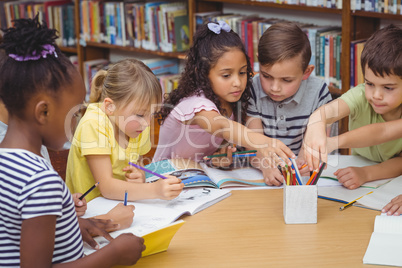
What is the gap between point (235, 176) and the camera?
1691mm

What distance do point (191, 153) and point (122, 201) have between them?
0.59m

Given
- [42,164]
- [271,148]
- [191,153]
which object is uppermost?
[42,164]

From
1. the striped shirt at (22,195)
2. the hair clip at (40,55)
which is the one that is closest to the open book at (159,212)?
the striped shirt at (22,195)

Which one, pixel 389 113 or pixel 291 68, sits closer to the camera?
pixel 389 113

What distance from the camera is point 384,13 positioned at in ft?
8.68

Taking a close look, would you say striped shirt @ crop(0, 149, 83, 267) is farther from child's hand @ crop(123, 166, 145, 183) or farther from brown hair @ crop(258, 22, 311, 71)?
brown hair @ crop(258, 22, 311, 71)

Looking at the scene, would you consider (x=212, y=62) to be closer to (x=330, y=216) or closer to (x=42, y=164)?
(x=330, y=216)

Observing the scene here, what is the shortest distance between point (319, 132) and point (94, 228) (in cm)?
71

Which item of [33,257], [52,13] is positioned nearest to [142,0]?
[52,13]

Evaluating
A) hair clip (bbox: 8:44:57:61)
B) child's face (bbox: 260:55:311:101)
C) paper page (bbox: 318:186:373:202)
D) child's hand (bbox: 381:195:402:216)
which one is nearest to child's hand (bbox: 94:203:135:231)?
hair clip (bbox: 8:44:57:61)

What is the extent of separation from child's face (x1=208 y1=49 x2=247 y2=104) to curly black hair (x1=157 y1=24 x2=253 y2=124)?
18mm

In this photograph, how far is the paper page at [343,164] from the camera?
163 centimetres

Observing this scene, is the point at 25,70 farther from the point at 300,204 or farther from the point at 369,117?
the point at 369,117

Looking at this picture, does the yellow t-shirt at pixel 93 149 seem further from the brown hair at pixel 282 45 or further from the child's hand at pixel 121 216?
the brown hair at pixel 282 45
